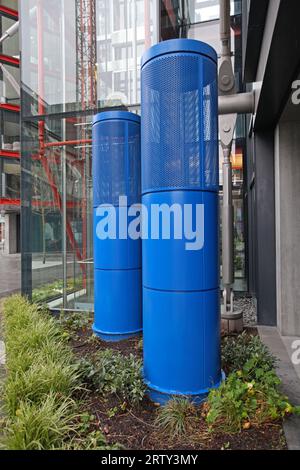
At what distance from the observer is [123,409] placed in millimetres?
3291

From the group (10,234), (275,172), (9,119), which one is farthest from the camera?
(10,234)

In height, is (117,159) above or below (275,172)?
above

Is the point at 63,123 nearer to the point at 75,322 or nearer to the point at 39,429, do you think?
the point at 75,322

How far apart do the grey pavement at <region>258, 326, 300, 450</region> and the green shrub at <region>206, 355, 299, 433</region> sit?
4.9 inches

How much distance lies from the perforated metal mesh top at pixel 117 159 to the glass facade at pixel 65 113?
193cm

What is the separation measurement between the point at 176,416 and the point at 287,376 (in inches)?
67.7

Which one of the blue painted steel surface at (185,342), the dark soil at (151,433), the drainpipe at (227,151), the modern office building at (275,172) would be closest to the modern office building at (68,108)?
the modern office building at (275,172)

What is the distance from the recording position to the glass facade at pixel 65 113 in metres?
7.32

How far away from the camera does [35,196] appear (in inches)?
296

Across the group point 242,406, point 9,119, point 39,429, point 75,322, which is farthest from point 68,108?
point 9,119

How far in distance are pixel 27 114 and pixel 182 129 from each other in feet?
17.4

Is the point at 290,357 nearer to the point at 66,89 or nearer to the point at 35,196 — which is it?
the point at 35,196

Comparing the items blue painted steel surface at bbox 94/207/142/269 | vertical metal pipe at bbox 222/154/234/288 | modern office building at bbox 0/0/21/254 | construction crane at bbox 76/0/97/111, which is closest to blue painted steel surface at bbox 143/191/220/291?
blue painted steel surface at bbox 94/207/142/269
